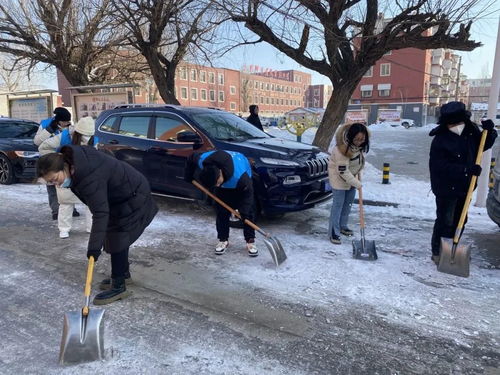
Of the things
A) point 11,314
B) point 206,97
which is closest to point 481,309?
point 11,314

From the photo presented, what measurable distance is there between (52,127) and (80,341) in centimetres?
395

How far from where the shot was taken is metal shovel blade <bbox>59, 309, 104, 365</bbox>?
2518mm

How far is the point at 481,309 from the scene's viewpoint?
3227 mm

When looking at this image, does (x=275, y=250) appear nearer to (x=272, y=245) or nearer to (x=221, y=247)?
(x=272, y=245)

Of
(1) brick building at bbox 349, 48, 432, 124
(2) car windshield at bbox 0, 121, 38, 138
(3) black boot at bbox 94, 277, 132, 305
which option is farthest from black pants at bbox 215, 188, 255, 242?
(1) brick building at bbox 349, 48, 432, 124

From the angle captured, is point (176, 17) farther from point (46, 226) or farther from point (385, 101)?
point (385, 101)

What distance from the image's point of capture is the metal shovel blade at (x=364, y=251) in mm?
4270

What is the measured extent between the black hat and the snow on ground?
1.56 m

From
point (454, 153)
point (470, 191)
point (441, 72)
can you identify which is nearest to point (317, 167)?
point (454, 153)

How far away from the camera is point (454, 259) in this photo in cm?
388

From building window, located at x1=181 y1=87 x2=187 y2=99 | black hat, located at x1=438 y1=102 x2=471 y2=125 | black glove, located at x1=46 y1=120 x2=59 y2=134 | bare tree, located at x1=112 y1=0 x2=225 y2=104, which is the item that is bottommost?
black glove, located at x1=46 y1=120 x2=59 y2=134

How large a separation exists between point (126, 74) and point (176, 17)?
286 inches

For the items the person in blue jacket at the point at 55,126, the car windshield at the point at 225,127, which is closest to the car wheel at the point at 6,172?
the person in blue jacket at the point at 55,126

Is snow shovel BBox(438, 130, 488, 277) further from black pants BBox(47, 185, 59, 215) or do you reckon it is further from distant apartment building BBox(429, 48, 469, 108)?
distant apartment building BBox(429, 48, 469, 108)
